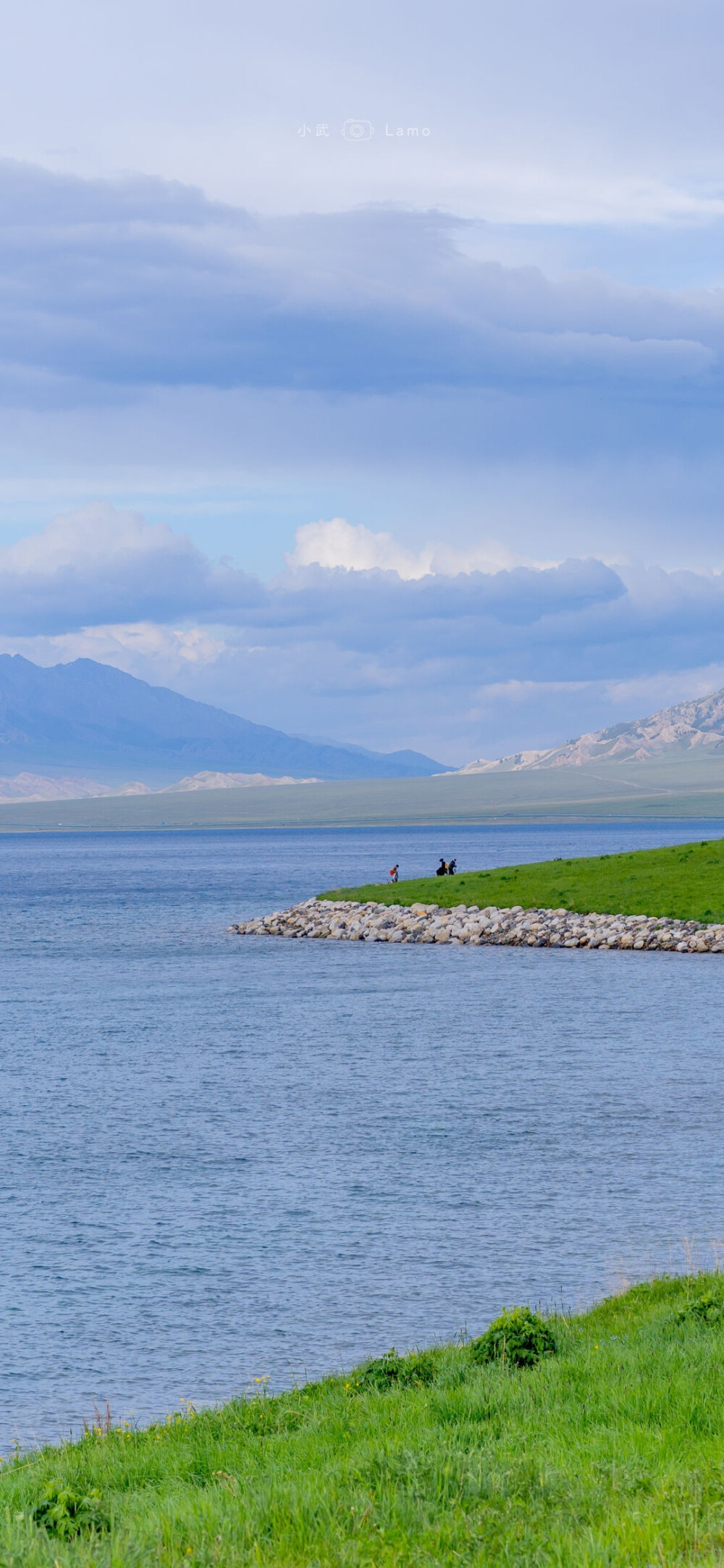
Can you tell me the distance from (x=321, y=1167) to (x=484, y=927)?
50.9 meters

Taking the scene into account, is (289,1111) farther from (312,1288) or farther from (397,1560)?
(397,1560)

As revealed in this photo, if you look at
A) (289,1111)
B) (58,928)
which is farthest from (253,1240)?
(58,928)

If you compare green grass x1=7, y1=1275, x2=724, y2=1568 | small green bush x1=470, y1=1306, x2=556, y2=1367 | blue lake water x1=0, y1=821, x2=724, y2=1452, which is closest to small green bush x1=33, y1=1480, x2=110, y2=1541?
green grass x1=7, y1=1275, x2=724, y2=1568

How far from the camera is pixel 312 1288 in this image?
65.3 feet

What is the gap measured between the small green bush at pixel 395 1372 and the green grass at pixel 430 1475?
0.32 feet

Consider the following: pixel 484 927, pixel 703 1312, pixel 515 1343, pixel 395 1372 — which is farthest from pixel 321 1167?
pixel 484 927

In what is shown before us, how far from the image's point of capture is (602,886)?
79.9m

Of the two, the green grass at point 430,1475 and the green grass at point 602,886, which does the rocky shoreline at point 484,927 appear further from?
the green grass at point 430,1475

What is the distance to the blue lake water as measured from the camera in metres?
18.4

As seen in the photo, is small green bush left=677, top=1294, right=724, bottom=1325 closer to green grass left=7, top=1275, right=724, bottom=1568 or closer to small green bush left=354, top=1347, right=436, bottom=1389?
green grass left=7, top=1275, right=724, bottom=1568

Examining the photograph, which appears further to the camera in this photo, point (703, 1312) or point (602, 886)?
point (602, 886)

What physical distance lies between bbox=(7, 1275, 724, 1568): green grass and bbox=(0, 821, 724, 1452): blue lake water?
12.4ft

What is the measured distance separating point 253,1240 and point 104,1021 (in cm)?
3080

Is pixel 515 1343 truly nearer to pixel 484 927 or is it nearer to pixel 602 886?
pixel 484 927
